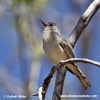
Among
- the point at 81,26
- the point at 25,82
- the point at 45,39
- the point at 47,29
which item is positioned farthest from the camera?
the point at 25,82

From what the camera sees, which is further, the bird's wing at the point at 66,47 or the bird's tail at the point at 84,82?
the bird's wing at the point at 66,47

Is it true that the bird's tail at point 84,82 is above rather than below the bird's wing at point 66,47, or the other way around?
below

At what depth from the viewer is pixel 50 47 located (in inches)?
142

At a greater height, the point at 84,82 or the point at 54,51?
the point at 54,51

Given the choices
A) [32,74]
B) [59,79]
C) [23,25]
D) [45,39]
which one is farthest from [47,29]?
[23,25]

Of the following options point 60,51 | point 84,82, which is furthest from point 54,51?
point 84,82

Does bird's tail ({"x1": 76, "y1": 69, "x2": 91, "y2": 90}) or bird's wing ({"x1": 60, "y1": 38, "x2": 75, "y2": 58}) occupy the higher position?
bird's wing ({"x1": 60, "y1": 38, "x2": 75, "y2": 58})

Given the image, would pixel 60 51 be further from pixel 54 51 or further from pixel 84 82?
pixel 84 82

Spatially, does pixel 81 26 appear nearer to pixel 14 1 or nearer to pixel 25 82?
pixel 25 82

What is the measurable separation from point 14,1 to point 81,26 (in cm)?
286

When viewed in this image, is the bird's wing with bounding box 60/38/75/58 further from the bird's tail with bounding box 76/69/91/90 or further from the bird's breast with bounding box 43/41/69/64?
the bird's tail with bounding box 76/69/91/90

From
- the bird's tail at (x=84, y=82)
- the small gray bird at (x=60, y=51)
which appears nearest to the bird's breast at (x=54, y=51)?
the small gray bird at (x=60, y=51)

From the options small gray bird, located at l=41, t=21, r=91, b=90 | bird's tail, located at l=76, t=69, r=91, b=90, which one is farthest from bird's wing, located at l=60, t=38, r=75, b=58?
bird's tail, located at l=76, t=69, r=91, b=90

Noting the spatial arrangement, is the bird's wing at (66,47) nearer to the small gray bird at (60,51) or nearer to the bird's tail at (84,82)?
the small gray bird at (60,51)
